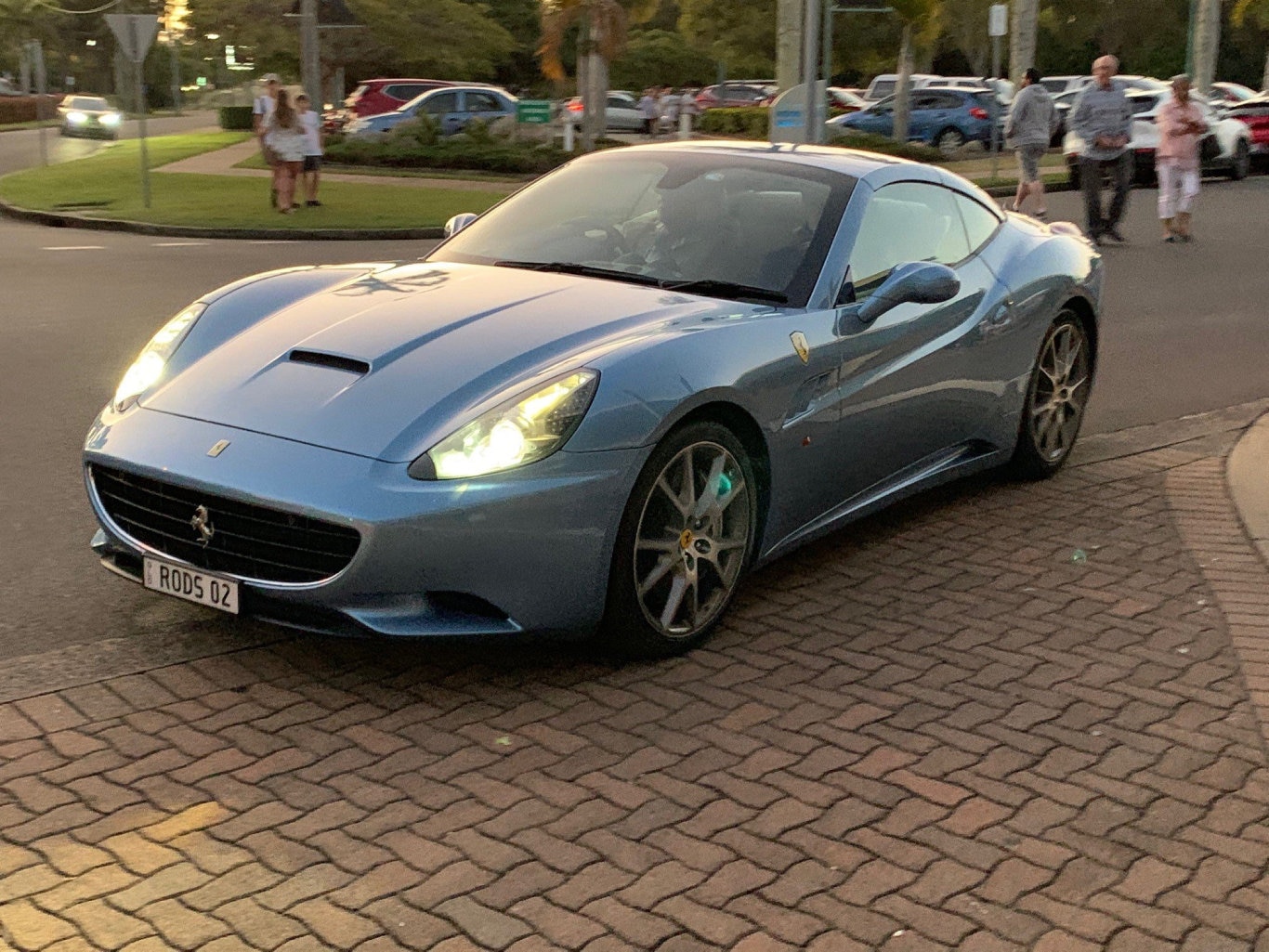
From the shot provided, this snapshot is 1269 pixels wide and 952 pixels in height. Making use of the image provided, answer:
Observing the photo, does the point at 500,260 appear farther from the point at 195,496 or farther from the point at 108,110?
the point at 108,110

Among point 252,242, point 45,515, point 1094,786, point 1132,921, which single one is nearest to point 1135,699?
point 1094,786

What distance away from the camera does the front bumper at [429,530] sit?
436 centimetres

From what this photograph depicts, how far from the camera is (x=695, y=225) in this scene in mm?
5926

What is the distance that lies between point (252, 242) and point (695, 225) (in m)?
14.0

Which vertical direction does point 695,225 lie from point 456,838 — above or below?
above

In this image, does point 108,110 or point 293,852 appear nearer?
point 293,852

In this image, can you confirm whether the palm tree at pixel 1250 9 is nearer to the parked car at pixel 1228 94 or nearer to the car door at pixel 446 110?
the parked car at pixel 1228 94

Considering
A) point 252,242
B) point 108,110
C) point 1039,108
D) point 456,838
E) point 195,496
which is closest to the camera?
point 456,838

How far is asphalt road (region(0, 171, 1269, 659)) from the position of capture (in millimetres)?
5477

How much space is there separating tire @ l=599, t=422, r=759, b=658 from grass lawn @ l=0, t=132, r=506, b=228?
620 inches

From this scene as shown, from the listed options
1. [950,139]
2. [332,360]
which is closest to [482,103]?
[950,139]

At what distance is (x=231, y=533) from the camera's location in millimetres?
4539

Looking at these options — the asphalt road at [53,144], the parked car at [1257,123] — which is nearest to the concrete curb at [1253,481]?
the parked car at [1257,123]

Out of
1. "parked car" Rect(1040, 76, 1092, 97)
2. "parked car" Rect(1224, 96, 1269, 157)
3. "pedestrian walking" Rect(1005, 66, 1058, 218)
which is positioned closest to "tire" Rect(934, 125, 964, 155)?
"parked car" Rect(1040, 76, 1092, 97)
